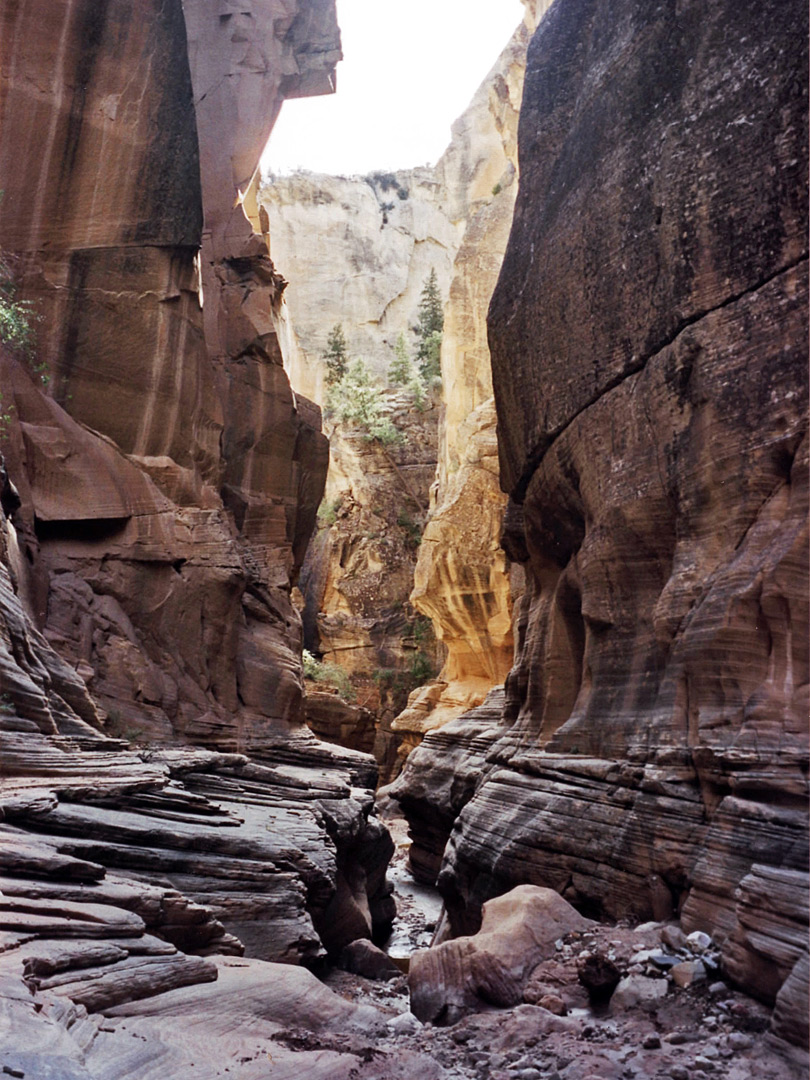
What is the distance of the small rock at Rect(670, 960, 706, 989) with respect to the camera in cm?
852

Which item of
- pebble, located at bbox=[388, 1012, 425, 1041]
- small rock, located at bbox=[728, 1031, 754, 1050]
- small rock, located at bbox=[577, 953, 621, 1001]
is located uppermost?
small rock, located at bbox=[728, 1031, 754, 1050]

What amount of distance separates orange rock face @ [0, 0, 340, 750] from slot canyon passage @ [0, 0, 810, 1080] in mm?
86

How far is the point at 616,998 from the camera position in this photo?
28.7 feet

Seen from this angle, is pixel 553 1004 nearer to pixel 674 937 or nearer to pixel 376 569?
pixel 674 937

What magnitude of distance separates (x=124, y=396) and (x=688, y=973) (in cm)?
1710

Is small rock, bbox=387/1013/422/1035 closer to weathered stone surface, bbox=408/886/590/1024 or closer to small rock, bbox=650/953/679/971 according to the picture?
weathered stone surface, bbox=408/886/590/1024

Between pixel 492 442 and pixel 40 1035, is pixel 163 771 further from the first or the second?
pixel 492 442

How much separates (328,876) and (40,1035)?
849 cm

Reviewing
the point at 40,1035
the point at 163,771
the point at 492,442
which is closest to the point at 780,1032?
the point at 40,1035

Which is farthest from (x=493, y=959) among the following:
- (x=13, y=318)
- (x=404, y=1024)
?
(x=13, y=318)

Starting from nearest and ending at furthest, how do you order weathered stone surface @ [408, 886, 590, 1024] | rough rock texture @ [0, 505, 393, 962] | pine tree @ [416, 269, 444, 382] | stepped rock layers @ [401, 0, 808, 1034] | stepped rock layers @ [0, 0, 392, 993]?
1. rough rock texture @ [0, 505, 393, 962]
2. stepped rock layers @ [401, 0, 808, 1034]
3. weathered stone surface @ [408, 886, 590, 1024]
4. stepped rock layers @ [0, 0, 392, 993]
5. pine tree @ [416, 269, 444, 382]

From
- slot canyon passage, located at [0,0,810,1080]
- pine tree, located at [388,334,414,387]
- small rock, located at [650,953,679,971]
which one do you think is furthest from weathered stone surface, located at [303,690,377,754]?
small rock, located at [650,953,679,971]

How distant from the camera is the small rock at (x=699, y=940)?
9.03 m

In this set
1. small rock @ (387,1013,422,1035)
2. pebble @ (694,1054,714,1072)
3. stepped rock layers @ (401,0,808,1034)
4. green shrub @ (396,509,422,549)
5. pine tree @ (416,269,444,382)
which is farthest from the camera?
pine tree @ (416,269,444,382)
